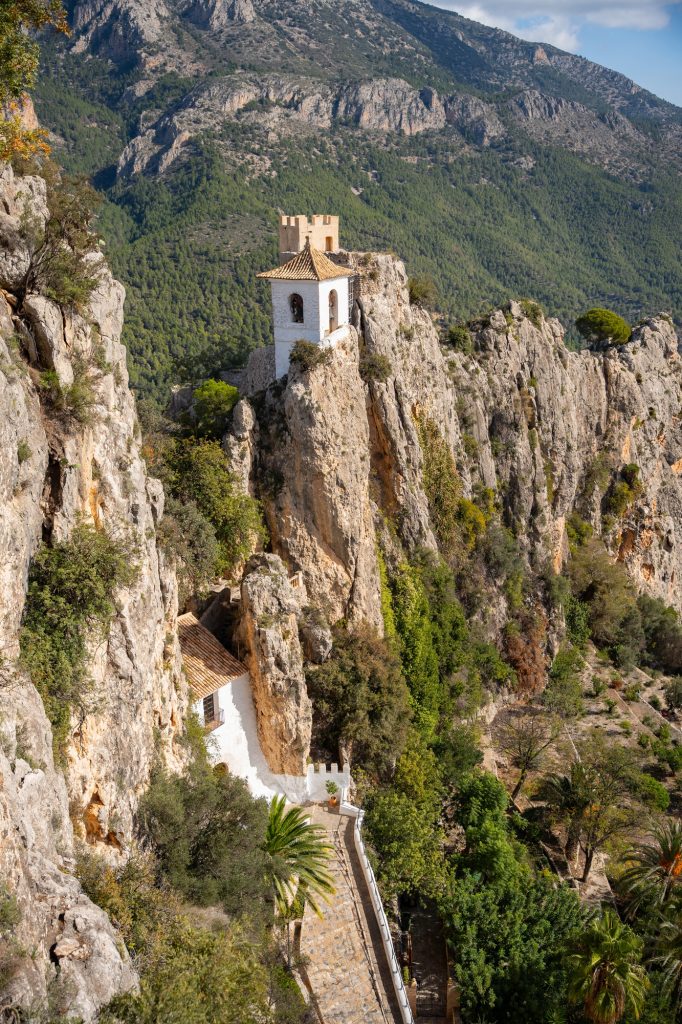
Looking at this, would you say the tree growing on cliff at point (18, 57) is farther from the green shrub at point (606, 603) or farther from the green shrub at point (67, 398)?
the green shrub at point (606, 603)

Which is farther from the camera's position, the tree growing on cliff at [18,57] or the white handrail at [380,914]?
the white handrail at [380,914]

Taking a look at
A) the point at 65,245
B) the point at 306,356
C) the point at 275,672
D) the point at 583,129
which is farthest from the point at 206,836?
the point at 583,129

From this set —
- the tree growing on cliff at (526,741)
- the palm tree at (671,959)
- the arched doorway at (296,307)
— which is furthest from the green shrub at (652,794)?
the arched doorway at (296,307)

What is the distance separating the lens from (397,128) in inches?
5340

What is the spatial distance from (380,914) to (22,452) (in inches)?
655

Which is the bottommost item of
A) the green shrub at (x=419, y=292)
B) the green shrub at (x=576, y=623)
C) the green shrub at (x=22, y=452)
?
the green shrub at (x=576, y=623)

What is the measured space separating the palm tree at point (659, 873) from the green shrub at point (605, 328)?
130ft

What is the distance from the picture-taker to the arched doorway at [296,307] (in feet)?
104

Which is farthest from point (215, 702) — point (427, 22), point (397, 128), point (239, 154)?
point (427, 22)

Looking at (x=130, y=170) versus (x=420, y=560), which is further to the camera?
(x=130, y=170)

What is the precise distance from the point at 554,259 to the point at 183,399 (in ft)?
316

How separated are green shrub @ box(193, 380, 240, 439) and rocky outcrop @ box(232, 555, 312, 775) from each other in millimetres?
7729

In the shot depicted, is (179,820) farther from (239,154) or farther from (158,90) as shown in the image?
(158,90)

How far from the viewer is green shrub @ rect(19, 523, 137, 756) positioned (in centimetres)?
1647
